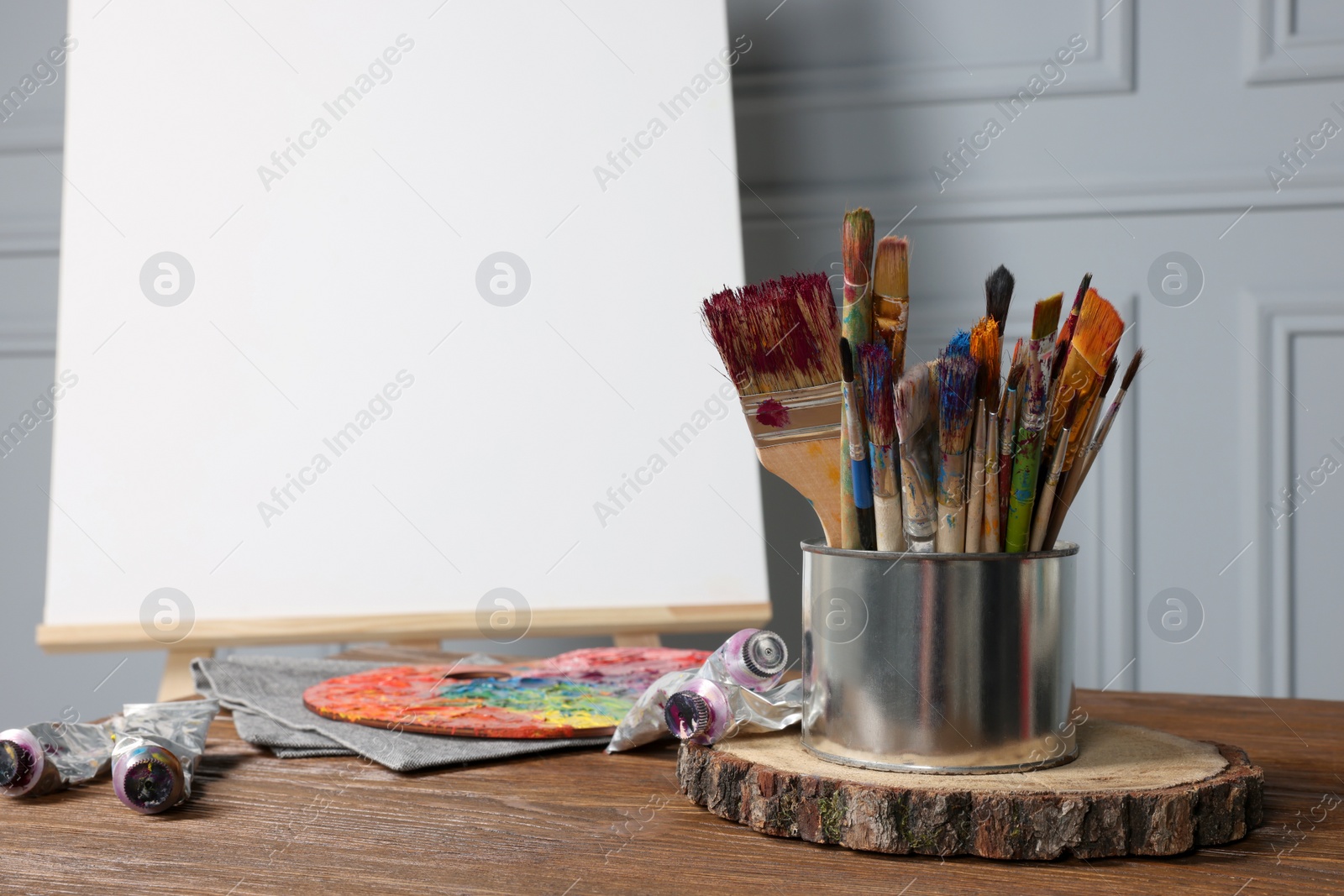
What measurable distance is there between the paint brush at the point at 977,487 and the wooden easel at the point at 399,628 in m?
0.73

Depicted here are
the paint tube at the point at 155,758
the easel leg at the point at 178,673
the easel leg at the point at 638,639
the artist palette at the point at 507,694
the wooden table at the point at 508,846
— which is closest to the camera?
the wooden table at the point at 508,846

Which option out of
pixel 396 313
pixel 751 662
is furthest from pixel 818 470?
pixel 396 313

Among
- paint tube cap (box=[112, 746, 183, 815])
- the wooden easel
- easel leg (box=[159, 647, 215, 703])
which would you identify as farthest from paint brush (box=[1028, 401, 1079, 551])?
easel leg (box=[159, 647, 215, 703])

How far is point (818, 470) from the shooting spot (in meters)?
0.59

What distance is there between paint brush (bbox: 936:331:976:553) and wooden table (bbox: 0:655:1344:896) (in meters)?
0.16

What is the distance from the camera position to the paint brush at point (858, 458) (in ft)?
1.74

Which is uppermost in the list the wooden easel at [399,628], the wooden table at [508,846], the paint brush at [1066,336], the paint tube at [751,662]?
the paint brush at [1066,336]

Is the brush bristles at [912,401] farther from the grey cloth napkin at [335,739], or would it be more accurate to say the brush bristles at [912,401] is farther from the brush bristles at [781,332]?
the grey cloth napkin at [335,739]

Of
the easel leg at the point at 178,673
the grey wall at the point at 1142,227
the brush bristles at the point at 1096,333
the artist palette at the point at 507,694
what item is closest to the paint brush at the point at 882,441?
the brush bristles at the point at 1096,333

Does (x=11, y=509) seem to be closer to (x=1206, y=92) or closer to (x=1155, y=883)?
(x=1155, y=883)

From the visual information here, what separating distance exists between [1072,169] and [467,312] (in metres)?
0.83

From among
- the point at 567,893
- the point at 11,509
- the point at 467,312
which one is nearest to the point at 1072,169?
the point at 467,312

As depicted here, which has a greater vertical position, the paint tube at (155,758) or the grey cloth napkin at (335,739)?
the paint tube at (155,758)

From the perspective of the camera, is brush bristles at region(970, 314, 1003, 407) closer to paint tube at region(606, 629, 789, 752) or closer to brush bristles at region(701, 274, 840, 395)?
brush bristles at region(701, 274, 840, 395)
